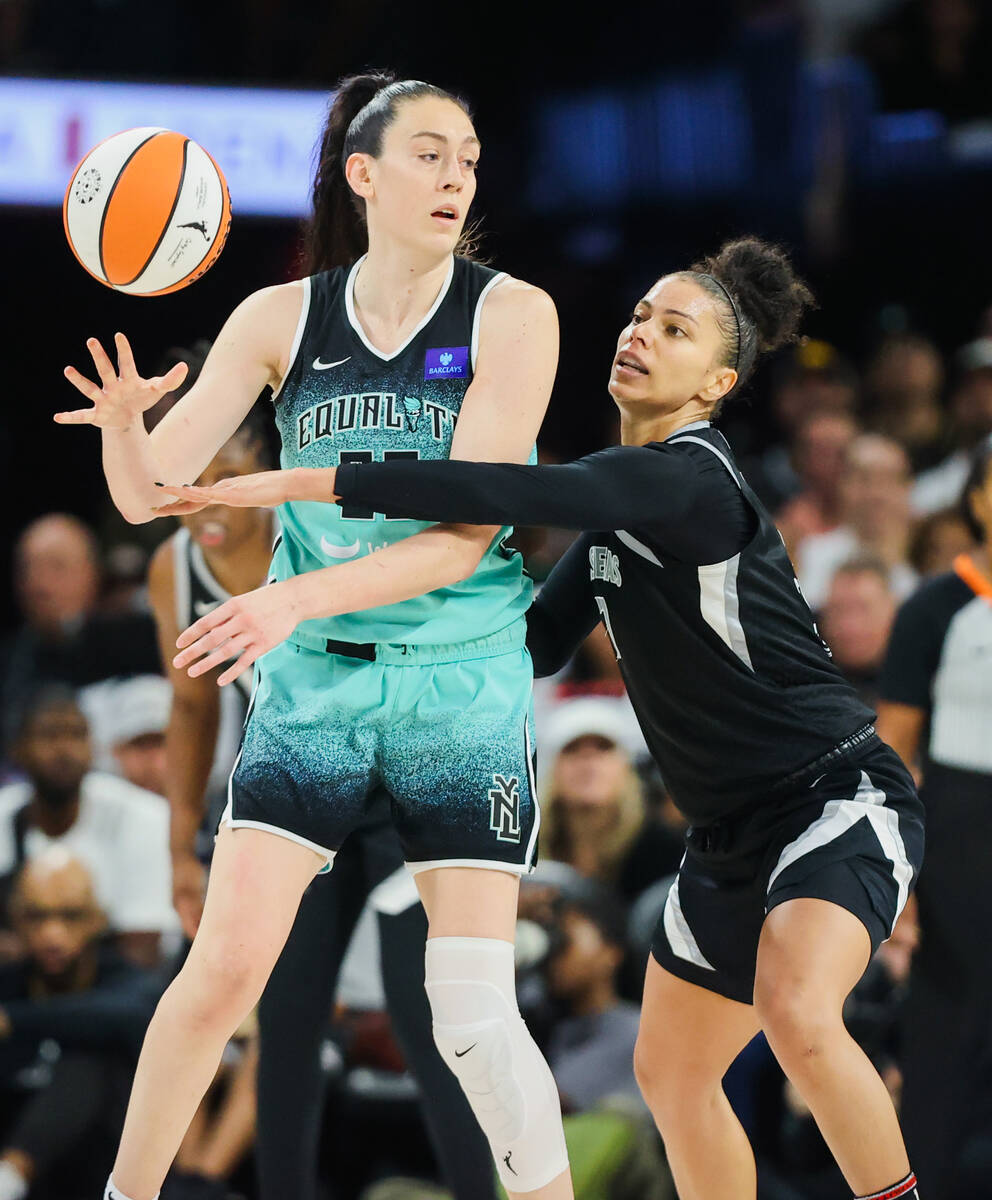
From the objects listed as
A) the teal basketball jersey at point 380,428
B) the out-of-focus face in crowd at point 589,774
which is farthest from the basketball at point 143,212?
the out-of-focus face in crowd at point 589,774

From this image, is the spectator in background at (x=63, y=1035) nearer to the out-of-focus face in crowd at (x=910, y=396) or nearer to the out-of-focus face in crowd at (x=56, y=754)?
the out-of-focus face in crowd at (x=56, y=754)

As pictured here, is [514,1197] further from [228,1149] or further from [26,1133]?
[26,1133]

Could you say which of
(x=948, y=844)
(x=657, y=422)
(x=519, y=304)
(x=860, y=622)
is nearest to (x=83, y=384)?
(x=519, y=304)

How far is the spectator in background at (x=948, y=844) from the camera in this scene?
14.3 ft

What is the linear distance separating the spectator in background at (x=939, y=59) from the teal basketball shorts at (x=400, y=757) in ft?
23.1

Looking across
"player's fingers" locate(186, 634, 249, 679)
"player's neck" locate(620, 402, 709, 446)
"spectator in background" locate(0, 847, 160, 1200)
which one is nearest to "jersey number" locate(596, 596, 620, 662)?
"player's neck" locate(620, 402, 709, 446)

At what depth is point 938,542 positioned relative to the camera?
636 cm

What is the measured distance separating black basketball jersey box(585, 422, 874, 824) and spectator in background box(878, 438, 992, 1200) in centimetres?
128

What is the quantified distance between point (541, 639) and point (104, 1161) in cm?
241

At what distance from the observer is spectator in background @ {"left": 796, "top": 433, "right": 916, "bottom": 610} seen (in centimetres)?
666

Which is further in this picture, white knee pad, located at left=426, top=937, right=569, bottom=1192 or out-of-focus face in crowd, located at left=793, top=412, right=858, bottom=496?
out-of-focus face in crowd, located at left=793, top=412, right=858, bottom=496

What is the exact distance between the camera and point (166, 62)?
8109 mm

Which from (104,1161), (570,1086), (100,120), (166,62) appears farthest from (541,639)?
(166,62)

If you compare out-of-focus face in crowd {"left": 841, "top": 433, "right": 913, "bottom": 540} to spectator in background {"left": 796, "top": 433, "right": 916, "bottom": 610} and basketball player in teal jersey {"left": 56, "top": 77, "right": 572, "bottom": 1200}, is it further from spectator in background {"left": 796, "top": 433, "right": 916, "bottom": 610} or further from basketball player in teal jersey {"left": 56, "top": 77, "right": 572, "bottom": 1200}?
basketball player in teal jersey {"left": 56, "top": 77, "right": 572, "bottom": 1200}
